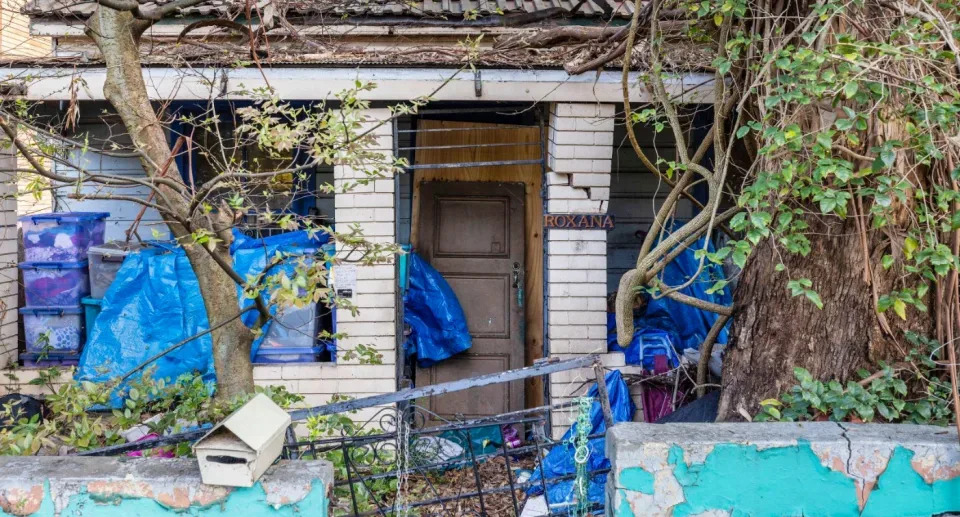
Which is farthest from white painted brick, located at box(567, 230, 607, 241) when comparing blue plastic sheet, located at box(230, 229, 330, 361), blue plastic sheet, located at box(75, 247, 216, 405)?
blue plastic sheet, located at box(75, 247, 216, 405)

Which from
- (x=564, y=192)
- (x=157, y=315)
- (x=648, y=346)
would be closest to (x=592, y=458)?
(x=648, y=346)

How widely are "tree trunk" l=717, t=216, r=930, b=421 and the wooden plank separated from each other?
3240mm

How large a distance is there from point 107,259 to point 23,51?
572 centimetres

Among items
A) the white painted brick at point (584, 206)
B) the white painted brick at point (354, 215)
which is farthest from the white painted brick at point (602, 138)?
the white painted brick at point (354, 215)

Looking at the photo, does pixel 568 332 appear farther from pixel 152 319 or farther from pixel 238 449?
pixel 238 449

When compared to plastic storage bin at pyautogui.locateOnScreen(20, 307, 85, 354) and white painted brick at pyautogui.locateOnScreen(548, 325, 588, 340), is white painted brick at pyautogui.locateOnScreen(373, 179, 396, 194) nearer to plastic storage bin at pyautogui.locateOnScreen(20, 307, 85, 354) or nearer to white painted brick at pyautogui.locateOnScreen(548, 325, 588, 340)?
white painted brick at pyautogui.locateOnScreen(548, 325, 588, 340)

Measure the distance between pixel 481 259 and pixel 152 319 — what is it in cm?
278

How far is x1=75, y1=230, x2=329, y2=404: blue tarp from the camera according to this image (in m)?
6.36

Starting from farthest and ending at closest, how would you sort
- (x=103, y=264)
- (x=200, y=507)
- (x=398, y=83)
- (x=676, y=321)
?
(x=676, y=321) → (x=103, y=264) → (x=398, y=83) → (x=200, y=507)

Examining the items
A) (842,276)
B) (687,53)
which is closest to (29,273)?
(687,53)

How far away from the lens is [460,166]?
6.74 metres

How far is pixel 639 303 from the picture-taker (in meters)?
6.95

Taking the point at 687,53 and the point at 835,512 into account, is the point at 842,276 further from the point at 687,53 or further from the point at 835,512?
the point at 687,53

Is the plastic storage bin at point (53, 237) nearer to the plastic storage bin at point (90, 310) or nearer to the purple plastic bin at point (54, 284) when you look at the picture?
the purple plastic bin at point (54, 284)
